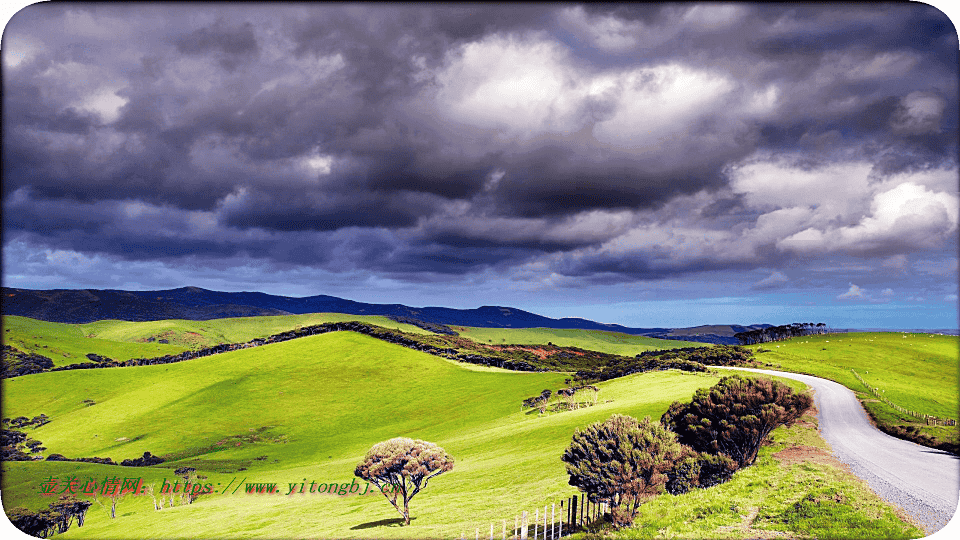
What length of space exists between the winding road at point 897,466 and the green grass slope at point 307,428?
1708 cm

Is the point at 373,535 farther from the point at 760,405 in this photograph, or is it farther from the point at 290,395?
the point at 290,395

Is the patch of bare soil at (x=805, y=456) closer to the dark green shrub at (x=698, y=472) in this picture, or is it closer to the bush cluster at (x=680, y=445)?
the bush cluster at (x=680, y=445)

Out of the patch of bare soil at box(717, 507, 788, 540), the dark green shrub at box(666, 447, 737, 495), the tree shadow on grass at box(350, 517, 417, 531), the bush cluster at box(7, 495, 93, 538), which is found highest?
the patch of bare soil at box(717, 507, 788, 540)

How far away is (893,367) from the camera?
9912cm

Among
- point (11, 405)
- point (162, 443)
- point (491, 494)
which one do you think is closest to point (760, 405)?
point (491, 494)

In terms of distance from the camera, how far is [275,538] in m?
41.1

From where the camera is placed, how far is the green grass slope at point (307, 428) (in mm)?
46656

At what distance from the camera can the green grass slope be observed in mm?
46656

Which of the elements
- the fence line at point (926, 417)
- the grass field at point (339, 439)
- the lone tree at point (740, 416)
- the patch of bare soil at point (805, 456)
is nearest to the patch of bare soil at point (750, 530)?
the grass field at point (339, 439)

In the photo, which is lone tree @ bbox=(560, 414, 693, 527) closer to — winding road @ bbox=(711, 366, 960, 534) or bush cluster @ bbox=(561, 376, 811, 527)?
bush cluster @ bbox=(561, 376, 811, 527)

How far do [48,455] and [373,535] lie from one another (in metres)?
100

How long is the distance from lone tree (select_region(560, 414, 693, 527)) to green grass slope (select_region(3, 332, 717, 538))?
25.2 feet

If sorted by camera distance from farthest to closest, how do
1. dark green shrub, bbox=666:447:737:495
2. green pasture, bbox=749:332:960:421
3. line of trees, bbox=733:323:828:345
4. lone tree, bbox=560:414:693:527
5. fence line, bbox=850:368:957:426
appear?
line of trees, bbox=733:323:828:345 → green pasture, bbox=749:332:960:421 → fence line, bbox=850:368:957:426 → dark green shrub, bbox=666:447:737:495 → lone tree, bbox=560:414:693:527

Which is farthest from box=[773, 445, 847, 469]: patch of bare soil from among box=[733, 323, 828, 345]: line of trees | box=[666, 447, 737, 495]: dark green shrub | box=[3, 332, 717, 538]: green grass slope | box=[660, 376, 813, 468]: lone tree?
box=[733, 323, 828, 345]: line of trees
